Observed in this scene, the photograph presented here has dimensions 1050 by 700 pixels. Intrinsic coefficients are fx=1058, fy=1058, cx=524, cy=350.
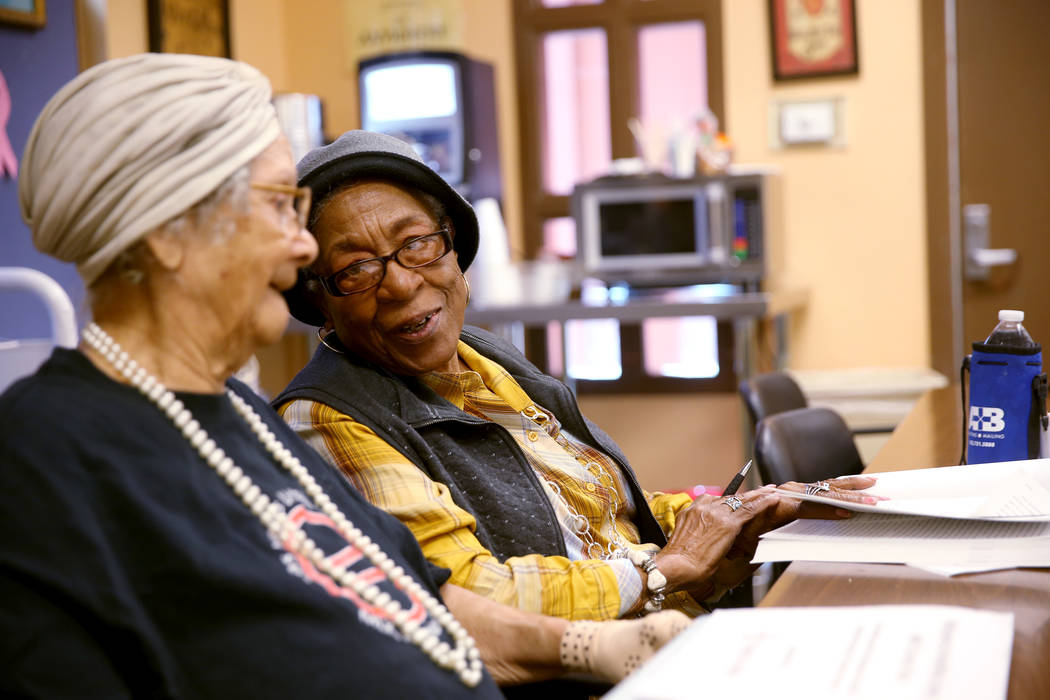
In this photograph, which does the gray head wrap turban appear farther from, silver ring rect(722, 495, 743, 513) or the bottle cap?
the bottle cap

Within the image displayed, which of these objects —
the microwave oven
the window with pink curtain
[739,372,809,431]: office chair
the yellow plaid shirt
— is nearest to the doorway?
the microwave oven

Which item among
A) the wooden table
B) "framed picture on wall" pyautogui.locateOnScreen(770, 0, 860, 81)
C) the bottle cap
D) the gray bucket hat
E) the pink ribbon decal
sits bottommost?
the wooden table

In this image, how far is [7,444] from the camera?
2.46 ft

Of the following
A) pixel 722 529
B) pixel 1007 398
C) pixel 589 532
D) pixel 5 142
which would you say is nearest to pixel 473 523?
pixel 589 532

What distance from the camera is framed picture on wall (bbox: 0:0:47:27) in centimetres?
357

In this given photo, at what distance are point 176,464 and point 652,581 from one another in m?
0.69

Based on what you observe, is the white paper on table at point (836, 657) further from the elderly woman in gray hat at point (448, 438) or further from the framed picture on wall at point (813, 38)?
the framed picture on wall at point (813, 38)

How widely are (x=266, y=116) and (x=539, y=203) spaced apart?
405 cm

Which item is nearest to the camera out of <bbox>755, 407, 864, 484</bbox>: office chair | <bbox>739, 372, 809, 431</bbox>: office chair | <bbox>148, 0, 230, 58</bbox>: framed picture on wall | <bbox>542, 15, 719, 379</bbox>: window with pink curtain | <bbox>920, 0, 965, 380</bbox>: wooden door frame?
<bbox>755, 407, 864, 484</bbox>: office chair

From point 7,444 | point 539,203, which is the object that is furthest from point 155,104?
point 539,203

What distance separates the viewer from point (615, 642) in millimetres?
1025

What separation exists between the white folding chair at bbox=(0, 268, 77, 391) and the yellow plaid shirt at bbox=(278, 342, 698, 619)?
1.18 m

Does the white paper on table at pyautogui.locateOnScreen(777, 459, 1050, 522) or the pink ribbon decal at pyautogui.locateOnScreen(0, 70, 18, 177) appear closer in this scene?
the white paper on table at pyautogui.locateOnScreen(777, 459, 1050, 522)

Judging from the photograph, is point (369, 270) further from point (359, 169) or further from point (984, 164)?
point (984, 164)
